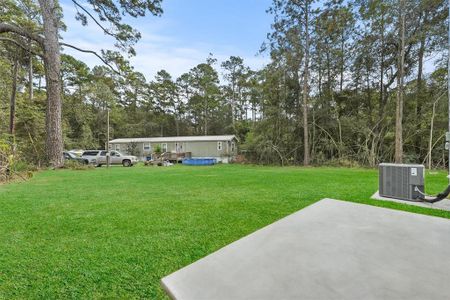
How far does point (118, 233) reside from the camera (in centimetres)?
264

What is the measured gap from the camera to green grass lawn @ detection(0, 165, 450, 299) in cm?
169

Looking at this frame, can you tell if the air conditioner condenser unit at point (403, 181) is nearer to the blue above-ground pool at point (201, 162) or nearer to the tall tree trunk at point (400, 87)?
the tall tree trunk at point (400, 87)

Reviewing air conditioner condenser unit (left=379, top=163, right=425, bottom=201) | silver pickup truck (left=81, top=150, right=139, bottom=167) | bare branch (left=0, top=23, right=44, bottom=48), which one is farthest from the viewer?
silver pickup truck (left=81, top=150, right=139, bottom=167)

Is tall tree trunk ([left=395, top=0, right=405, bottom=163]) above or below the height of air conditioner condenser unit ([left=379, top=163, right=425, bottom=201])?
above

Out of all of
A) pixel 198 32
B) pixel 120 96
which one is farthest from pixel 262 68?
pixel 120 96

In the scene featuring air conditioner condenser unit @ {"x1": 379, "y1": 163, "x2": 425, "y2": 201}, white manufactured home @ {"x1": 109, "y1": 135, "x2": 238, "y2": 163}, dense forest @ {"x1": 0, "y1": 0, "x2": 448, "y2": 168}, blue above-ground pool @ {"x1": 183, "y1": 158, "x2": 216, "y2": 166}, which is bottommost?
blue above-ground pool @ {"x1": 183, "y1": 158, "x2": 216, "y2": 166}

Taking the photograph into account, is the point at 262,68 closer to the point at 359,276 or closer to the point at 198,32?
the point at 198,32

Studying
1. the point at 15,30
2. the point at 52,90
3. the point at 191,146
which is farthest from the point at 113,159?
the point at 15,30

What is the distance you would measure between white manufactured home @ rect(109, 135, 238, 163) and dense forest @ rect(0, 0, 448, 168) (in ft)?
13.2

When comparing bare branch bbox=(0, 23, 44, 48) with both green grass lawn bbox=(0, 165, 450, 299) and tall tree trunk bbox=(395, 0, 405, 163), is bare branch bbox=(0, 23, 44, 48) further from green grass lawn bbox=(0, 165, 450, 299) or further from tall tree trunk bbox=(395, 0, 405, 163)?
tall tree trunk bbox=(395, 0, 405, 163)

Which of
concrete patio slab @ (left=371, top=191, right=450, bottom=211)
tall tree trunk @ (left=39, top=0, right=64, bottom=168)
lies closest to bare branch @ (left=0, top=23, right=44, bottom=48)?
tall tree trunk @ (left=39, top=0, right=64, bottom=168)

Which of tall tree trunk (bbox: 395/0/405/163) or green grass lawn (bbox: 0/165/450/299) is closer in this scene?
green grass lawn (bbox: 0/165/450/299)

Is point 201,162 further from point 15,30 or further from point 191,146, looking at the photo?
point 15,30

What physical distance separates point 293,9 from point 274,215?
14.8 metres
